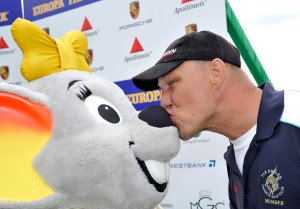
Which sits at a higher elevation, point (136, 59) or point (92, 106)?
point (136, 59)

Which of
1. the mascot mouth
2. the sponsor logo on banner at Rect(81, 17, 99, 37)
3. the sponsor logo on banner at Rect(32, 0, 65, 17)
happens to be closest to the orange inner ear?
the mascot mouth

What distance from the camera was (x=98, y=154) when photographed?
3.83 ft

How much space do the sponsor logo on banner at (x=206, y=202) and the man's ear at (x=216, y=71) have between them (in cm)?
100

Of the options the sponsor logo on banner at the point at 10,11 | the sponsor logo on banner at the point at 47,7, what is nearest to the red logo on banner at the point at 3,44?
the sponsor logo on banner at the point at 10,11

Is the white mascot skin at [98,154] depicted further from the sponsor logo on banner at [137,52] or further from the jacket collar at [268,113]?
the sponsor logo on banner at [137,52]

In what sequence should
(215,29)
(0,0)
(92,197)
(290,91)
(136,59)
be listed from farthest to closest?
(0,0) → (136,59) → (215,29) → (290,91) → (92,197)

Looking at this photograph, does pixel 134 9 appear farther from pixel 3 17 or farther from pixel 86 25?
pixel 3 17

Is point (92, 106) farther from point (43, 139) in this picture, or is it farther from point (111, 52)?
point (111, 52)

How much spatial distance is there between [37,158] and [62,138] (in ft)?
0.29

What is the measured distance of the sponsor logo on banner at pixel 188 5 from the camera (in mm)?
2287

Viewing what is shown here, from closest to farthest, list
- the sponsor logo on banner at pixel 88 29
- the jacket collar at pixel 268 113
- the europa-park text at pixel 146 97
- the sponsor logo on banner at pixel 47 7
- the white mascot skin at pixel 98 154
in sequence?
the white mascot skin at pixel 98 154 → the jacket collar at pixel 268 113 → the europa-park text at pixel 146 97 → the sponsor logo on banner at pixel 88 29 → the sponsor logo on banner at pixel 47 7

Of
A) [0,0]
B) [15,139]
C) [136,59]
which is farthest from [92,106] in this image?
[0,0]

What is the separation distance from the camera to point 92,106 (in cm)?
126

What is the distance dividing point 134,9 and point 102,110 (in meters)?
1.50
